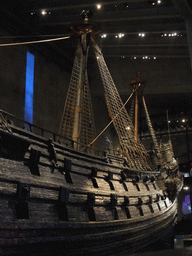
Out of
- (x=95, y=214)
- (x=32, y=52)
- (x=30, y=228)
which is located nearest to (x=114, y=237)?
(x=95, y=214)

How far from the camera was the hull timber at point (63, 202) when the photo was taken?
12.5ft

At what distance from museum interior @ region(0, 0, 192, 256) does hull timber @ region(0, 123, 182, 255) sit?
6.05 feet

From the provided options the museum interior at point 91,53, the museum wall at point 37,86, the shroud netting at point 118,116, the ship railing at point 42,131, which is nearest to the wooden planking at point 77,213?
the ship railing at point 42,131

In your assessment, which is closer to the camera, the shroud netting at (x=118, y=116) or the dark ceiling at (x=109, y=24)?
the shroud netting at (x=118, y=116)

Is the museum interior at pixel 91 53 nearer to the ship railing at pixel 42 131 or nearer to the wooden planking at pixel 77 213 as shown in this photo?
the ship railing at pixel 42 131

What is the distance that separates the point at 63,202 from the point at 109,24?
10.6 meters

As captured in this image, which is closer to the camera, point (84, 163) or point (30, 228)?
point (30, 228)

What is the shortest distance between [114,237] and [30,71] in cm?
879

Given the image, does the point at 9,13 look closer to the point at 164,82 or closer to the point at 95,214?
the point at 95,214

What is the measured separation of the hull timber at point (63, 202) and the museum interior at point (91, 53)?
1843 millimetres

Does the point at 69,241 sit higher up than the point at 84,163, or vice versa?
the point at 84,163

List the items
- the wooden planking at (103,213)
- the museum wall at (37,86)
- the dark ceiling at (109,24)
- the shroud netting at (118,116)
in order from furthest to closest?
the dark ceiling at (109,24) < the museum wall at (37,86) < the shroud netting at (118,116) < the wooden planking at (103,213)

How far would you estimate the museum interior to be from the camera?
1109cm

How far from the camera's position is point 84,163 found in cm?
596
